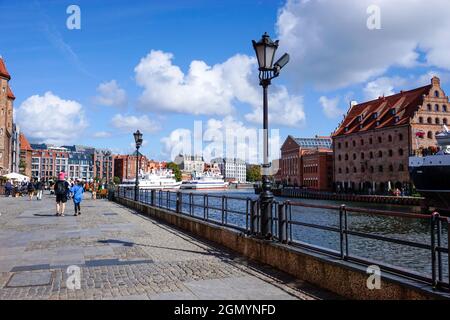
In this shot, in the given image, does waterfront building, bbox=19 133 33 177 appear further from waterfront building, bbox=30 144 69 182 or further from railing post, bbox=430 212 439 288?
railing post, bbox=430 212 439 288

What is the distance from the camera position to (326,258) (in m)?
6.48

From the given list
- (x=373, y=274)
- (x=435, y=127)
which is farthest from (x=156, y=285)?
(x=435, y=127)

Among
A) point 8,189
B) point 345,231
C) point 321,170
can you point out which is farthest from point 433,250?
point 321,170

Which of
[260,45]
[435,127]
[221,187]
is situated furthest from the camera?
[221,187]

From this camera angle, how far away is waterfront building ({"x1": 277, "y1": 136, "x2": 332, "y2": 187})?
113 meters

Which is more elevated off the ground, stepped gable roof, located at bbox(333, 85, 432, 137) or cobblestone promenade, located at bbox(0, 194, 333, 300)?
stepped gable roof, located at bbox(333, 85, 432, 137)

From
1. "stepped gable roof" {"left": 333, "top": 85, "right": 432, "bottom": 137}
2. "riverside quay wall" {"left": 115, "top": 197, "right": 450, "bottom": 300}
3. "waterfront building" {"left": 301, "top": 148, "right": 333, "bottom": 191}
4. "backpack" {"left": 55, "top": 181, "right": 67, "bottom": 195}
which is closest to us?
"riverside quay wall" {"left": 115, "top": 197, "right": 450, "bottom": 300}

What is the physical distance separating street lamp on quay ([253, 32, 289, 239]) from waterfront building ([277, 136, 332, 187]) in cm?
9781

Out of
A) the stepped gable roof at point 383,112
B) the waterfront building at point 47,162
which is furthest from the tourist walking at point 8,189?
the waterfront building at point 47,162

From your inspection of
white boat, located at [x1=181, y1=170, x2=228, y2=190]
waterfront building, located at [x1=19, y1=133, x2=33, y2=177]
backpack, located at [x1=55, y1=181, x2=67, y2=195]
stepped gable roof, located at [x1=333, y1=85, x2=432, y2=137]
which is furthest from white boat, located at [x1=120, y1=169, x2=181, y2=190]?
backpack, located at [x1=55, y1=181, x2=67, y2=195]

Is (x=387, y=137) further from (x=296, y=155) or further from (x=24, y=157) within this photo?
(x=24, y=157)

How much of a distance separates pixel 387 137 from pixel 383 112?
8212 mm
